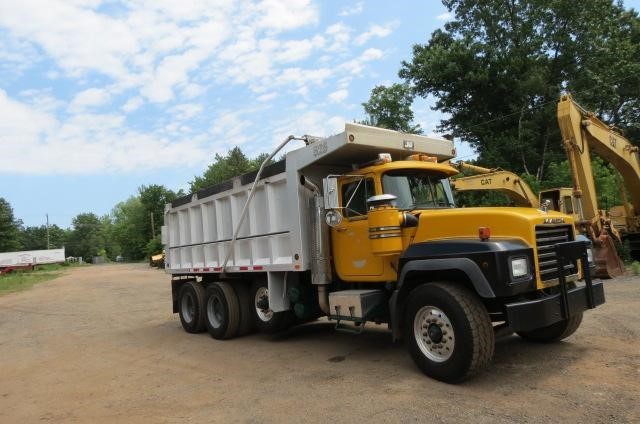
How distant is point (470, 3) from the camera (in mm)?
28953

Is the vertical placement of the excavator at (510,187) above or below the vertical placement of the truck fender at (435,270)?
above

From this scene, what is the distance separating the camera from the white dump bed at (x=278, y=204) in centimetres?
766

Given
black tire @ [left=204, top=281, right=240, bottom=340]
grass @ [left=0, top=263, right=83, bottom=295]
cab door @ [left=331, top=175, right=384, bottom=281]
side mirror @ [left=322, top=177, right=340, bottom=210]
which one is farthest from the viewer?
grass @ [left=0, top=263, right=83, bottom=295]

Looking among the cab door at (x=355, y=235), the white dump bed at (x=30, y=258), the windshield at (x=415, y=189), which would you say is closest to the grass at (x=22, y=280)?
the white dump bed at (x=30, y=258)

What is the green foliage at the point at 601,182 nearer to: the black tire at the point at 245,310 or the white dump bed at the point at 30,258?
the black tire at the point at 245,310

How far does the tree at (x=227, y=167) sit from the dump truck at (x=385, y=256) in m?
51.8

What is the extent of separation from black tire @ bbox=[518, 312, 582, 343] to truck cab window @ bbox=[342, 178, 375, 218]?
8.83 ft

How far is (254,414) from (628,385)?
380 centimetres

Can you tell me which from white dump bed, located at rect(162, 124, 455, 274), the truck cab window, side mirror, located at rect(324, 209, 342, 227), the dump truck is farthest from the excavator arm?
side mirror, located at rect(324, 209, 342, 227)

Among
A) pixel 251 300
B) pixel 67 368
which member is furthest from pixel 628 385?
pixel 67 368

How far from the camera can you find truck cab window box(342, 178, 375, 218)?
23.6ft

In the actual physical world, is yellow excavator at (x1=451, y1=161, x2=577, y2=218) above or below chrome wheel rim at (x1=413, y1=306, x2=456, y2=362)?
above

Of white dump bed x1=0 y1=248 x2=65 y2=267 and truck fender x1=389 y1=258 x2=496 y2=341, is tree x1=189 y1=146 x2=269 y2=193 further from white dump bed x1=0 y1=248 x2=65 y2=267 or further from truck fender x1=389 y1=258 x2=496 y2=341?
truck fender x1=389 y1=258 x2=496 y2=341

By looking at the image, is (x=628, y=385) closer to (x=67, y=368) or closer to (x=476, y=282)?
(x=476, y=282)
